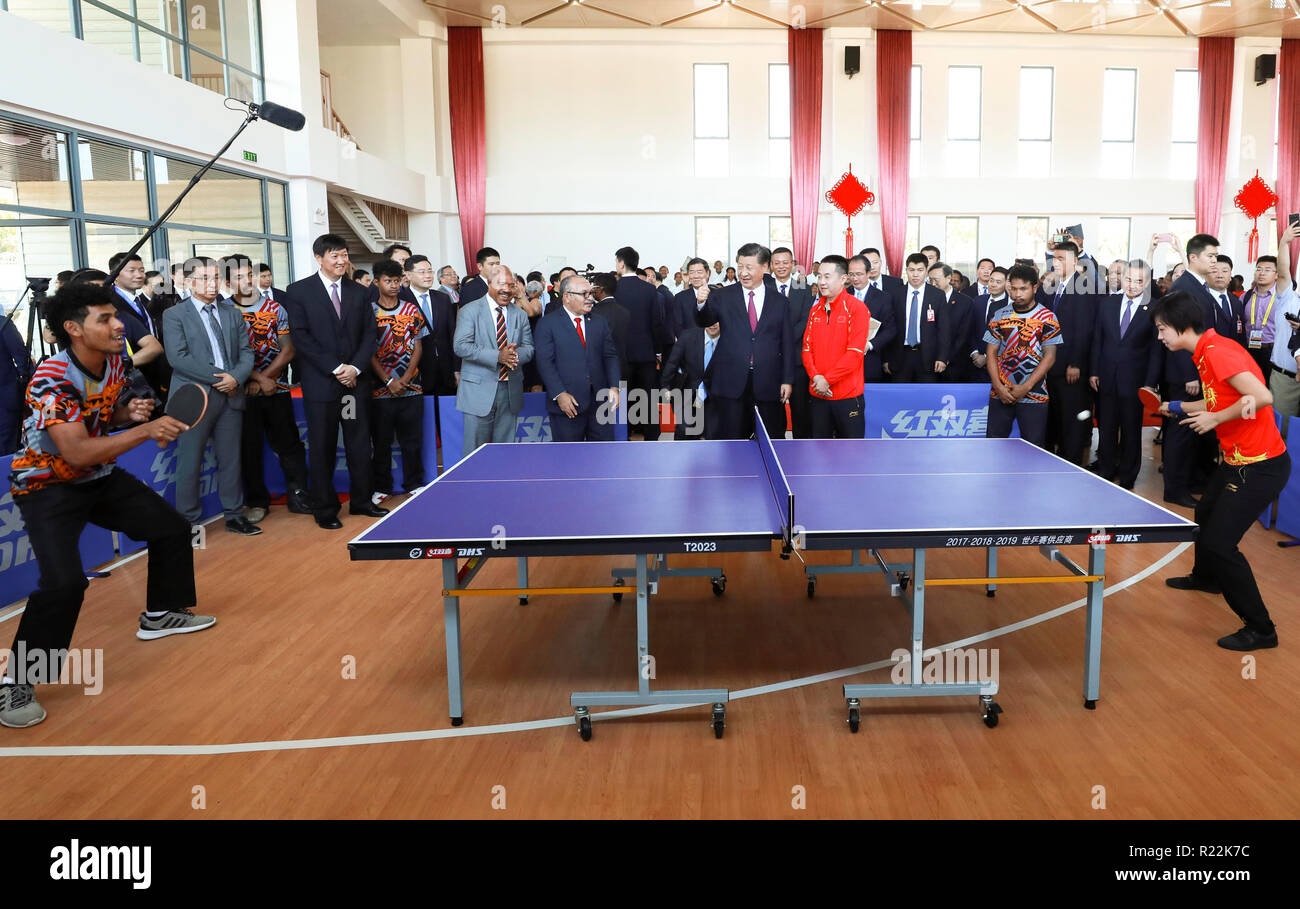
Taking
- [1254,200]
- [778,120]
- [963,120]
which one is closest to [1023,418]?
[778,120]

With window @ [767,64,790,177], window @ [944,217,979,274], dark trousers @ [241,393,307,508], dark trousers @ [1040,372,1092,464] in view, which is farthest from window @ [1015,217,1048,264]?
dark trousers @ [241,393,307,508]

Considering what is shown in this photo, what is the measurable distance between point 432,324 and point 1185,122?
17.7m

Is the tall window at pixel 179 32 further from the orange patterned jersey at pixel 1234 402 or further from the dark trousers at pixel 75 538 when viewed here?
the orange patterned jersey at pixel 1234 402

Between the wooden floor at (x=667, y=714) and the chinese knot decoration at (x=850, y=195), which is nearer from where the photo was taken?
the wooden floor at (x=667, y=714)

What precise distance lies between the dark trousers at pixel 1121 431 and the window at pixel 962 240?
11.5 metres

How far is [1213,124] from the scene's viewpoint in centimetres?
1792

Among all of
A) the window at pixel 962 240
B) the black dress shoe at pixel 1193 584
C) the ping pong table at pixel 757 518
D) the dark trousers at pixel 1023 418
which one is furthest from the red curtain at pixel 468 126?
the black dress shoe at pixel 1193 584

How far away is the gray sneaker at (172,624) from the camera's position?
14.9 feet

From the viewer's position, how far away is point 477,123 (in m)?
17.5

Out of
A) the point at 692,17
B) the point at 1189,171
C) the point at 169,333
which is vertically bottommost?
the point at 169,333
